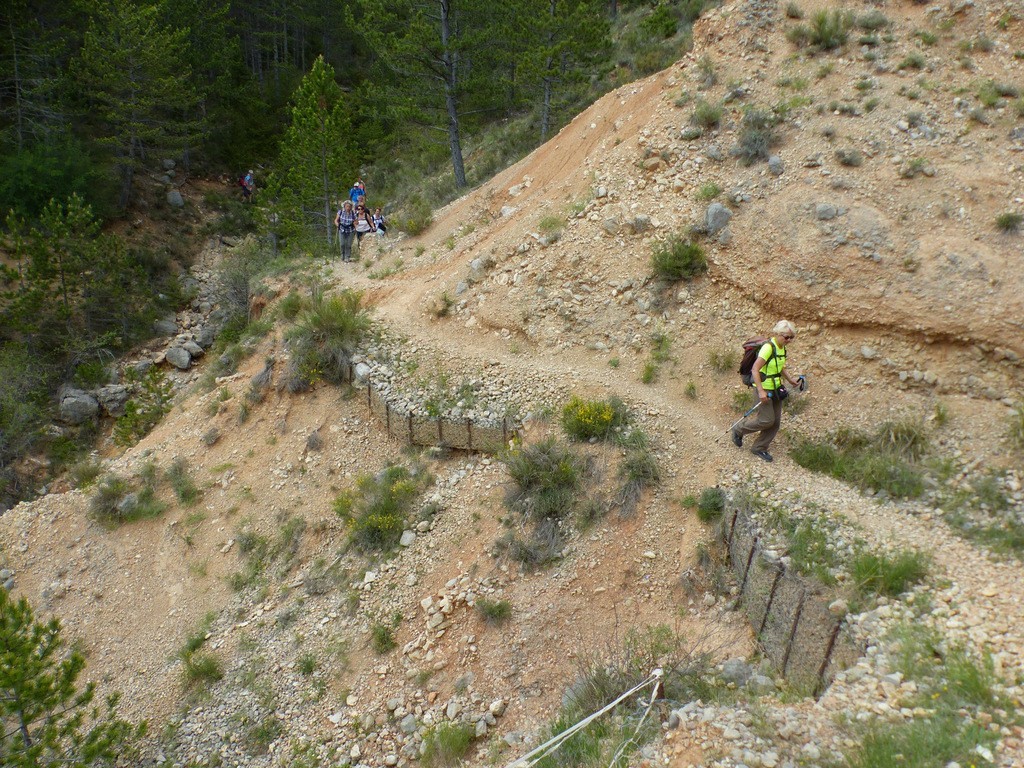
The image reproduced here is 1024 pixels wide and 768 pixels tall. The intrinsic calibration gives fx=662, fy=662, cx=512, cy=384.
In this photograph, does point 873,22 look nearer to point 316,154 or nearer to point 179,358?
point 316,154

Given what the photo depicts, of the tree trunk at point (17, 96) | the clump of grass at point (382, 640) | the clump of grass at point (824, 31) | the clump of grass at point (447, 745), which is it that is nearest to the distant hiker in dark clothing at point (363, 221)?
the clump of grass at point (824, 31)

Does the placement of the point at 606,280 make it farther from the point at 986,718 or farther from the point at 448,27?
the point at 448,27

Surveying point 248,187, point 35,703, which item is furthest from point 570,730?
point 248,187

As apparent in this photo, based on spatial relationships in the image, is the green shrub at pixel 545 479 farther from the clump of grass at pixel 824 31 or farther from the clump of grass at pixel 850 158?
the clump of grass at pixel 824 31

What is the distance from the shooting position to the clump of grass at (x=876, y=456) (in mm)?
7340

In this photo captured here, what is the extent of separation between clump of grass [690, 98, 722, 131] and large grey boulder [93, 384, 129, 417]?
17.2m

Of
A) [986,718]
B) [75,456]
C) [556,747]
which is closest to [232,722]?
[556,747]

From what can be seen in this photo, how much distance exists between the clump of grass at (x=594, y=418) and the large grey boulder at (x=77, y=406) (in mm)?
16145

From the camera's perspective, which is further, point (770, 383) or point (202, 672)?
point (202, 672)

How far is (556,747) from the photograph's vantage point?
5.50 m

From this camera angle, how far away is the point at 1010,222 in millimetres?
8398

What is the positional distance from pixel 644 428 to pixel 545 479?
1487 mm

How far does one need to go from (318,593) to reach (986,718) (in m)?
7.63

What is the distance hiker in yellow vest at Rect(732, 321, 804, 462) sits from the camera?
7.47 meters
